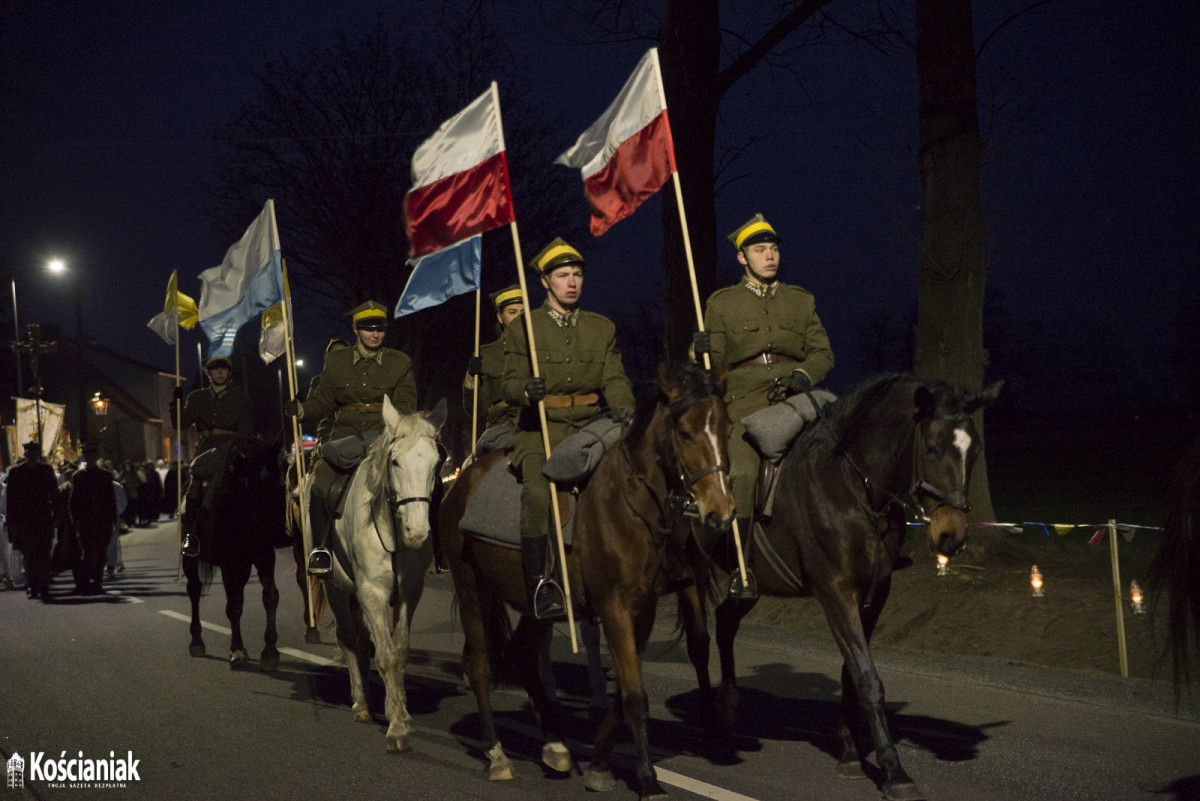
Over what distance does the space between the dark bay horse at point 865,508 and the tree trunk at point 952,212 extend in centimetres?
591

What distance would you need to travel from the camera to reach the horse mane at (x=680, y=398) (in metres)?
6.36

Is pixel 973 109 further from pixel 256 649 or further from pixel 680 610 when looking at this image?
pixel 256 649

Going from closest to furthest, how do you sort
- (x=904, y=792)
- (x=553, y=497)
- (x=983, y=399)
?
(x=904, y=792) → (x=983, y=399) → (x=553, y=497)

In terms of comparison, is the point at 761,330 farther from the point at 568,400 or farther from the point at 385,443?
the point at 385,443

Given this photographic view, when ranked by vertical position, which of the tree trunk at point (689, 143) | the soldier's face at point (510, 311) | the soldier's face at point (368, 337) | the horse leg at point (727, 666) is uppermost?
the tree trunk at point (689, 143)

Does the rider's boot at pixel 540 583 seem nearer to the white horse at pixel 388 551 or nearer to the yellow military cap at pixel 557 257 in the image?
the white horse at pixel 388 551

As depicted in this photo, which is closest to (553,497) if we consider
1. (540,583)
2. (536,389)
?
(540,583)

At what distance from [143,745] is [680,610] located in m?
3.58

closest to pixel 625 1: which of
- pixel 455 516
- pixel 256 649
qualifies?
pixel 256 649

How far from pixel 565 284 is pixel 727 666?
8.58ft

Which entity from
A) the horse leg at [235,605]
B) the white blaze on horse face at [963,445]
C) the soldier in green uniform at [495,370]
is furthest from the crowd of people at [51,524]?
the white blaze on horse face at [963,445]

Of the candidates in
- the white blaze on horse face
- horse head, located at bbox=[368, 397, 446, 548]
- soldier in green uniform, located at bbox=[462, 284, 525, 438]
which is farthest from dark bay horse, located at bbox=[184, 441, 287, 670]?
the white blaze on horse face

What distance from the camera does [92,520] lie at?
68.1 ft

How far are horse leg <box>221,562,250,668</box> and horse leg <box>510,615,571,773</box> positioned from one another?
4.77m
